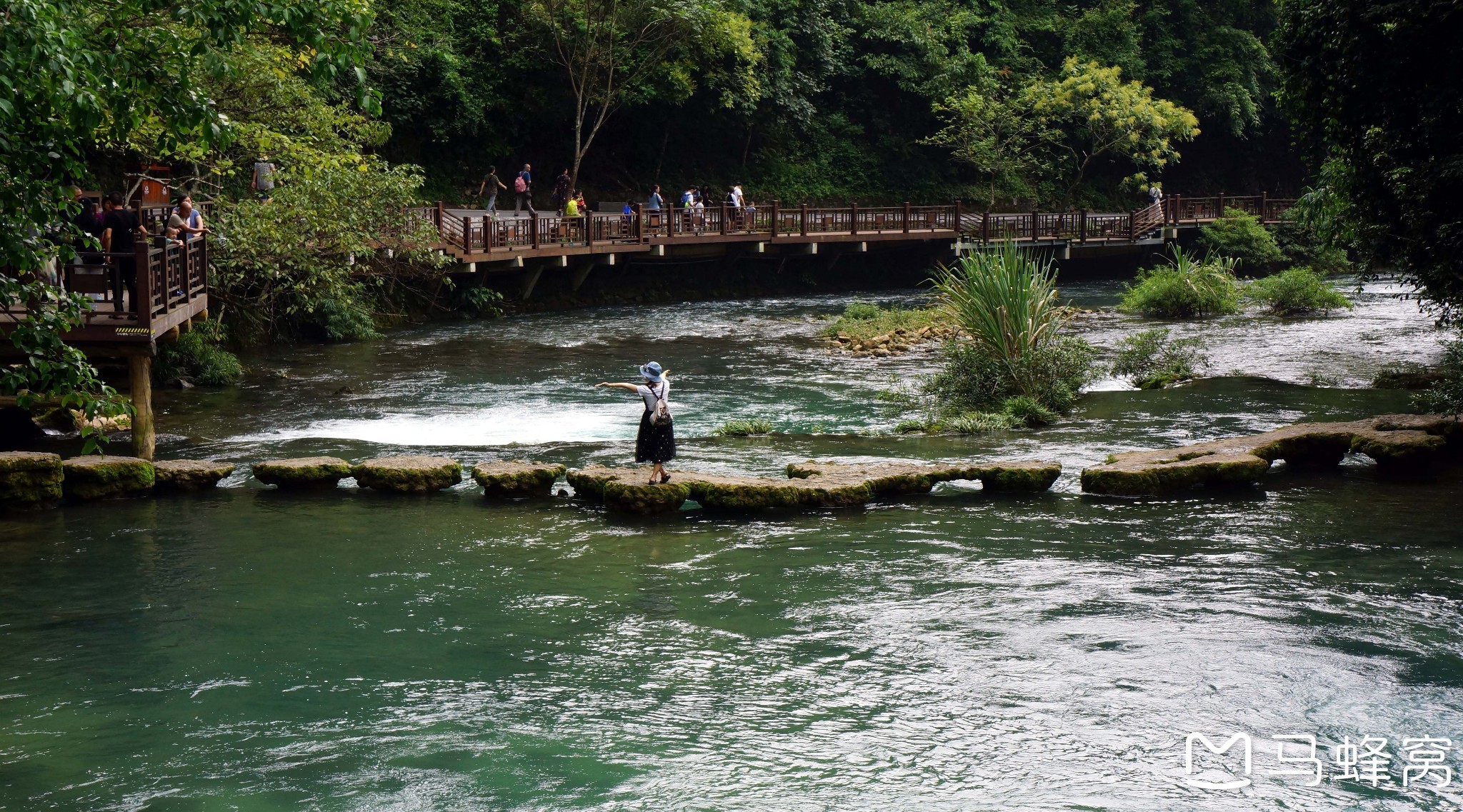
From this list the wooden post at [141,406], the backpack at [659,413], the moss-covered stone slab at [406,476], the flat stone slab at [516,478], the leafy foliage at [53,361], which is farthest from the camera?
Answer: the wooden post at [141,406]

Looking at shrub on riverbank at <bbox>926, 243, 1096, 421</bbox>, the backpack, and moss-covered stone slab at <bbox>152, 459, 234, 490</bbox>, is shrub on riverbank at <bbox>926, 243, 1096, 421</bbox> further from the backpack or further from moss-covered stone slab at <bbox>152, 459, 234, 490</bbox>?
moss-covered stone slab at <bbox>152, 459, 234, 490</bbox>

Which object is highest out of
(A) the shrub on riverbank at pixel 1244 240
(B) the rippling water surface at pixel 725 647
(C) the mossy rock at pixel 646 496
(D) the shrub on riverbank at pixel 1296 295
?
(A) the shrub on riverbank at pixel 1244 240

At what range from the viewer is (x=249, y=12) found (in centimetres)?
751

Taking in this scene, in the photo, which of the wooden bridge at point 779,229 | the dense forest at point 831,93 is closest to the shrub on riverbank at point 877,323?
the wooden bridge at point 779,229

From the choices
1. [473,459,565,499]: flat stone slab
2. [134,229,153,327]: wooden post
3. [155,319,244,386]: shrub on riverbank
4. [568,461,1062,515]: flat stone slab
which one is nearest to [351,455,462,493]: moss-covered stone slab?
[473,459,565,499]: flat stone slab

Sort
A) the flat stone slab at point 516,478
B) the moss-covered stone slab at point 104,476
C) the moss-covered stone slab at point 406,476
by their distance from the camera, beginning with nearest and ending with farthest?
the moss-covered stone slab at point 104,476, the flat stone slab at point 516,478, the moss-covered stone slab at point 406,476

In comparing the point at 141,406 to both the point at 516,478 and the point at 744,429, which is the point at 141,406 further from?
the point at 744,429

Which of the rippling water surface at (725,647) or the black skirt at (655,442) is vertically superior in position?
the black skirt at (655,442)

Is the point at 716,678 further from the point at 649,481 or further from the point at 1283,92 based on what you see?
the point at 1283,92

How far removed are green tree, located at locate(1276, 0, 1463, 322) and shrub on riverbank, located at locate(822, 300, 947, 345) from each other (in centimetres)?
1041

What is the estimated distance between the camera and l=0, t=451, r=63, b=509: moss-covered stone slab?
12.2 m

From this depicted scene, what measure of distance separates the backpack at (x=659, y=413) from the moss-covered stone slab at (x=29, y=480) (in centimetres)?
581

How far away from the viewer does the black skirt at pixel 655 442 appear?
12.3m

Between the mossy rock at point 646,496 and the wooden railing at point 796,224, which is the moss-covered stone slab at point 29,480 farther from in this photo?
the wooden railing at point 796,224
